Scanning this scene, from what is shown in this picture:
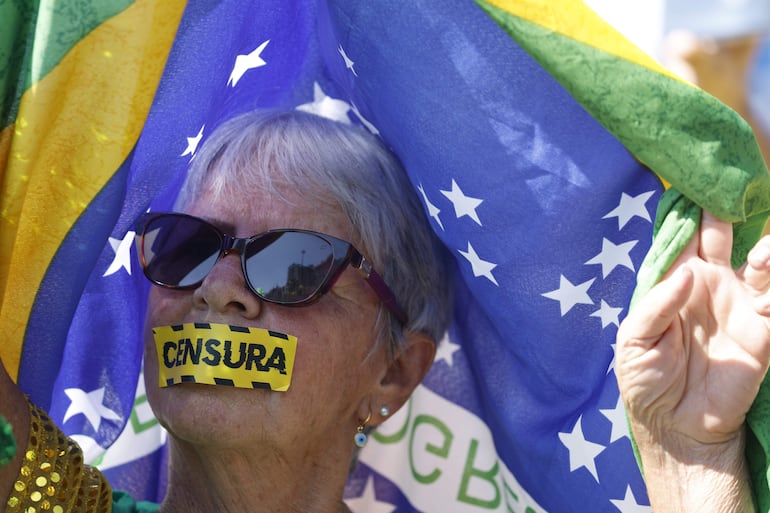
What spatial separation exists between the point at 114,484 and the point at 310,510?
2.01 ft

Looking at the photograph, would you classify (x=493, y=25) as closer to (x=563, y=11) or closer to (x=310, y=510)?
(x=563, y=11)

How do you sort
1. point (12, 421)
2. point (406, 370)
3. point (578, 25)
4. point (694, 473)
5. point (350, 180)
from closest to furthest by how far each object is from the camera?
1. point (12, 421)
2. point (578, 25)
3. point (694, 473)
4. point (350, 180)
5. point (406, 370)

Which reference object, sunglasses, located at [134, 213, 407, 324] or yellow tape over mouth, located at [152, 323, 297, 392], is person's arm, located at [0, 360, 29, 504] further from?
sunglasses, located at [134, 213, 407, 324]

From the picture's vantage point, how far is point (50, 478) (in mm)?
2164

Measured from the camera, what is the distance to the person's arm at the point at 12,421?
6.74 ft

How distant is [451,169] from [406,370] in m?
0.60

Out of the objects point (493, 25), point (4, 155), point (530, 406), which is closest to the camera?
point (4, 155)

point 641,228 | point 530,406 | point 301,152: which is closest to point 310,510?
point 530,406

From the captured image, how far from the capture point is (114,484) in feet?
9.70

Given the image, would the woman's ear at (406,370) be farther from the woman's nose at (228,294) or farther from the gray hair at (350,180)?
the woman's nose at (228,294)

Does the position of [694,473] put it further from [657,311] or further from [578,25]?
[578,25]

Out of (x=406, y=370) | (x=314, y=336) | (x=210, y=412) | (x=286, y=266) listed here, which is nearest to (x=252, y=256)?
(x=286, y=266)

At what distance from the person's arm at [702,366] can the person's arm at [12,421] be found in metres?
1.16

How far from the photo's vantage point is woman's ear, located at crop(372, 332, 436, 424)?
9.15ft
